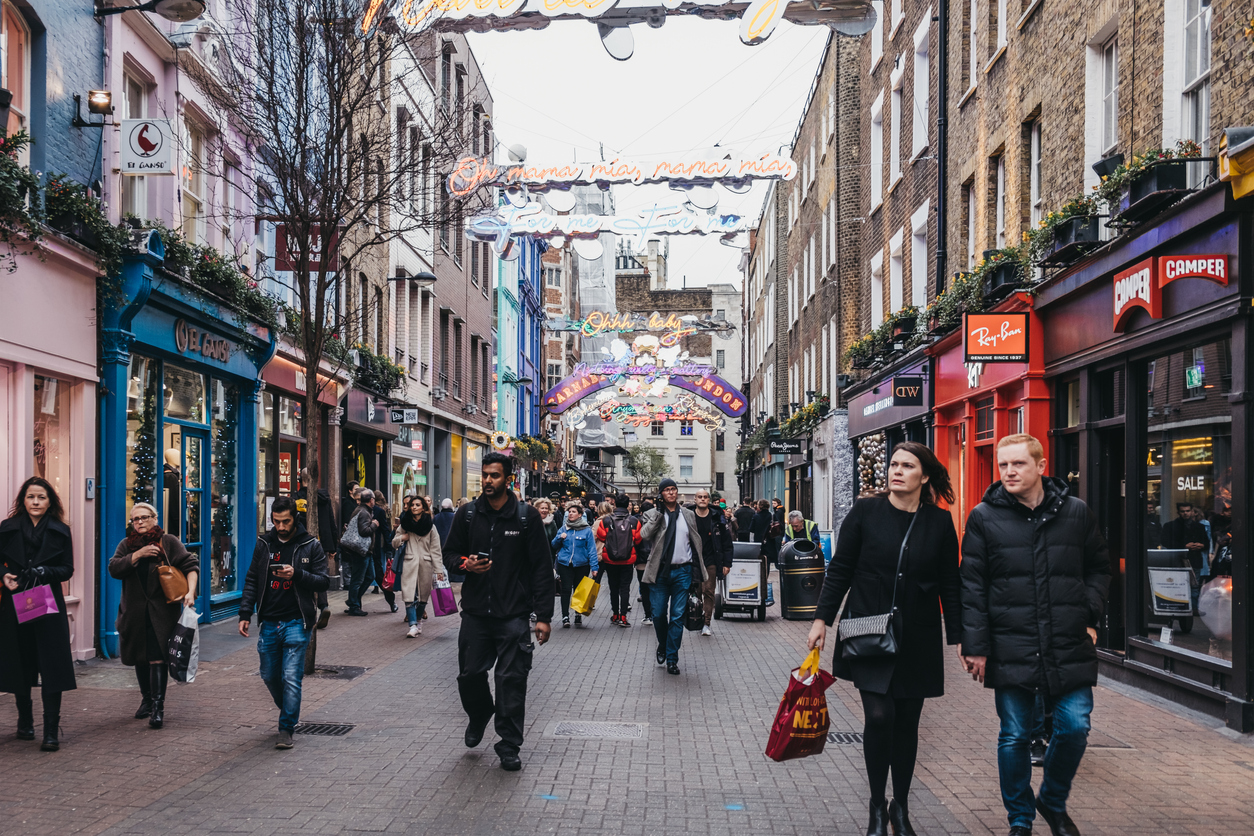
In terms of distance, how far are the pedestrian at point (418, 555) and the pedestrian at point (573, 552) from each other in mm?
1680

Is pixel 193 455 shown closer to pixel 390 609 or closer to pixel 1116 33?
pixel 390 609

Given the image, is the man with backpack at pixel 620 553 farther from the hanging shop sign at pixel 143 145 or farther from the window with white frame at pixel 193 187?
the hanging shop sign at pixel 143 145

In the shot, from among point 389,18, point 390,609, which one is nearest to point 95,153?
point 389,18

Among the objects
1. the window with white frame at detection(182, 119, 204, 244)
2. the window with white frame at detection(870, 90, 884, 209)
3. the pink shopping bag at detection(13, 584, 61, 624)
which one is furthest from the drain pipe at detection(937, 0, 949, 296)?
the pink shopping bag at detection(13, 584, 61, 624)

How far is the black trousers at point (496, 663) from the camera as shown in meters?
7.28

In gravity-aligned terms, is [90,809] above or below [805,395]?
below

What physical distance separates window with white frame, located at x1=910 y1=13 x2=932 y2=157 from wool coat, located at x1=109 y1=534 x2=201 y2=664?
15369mm

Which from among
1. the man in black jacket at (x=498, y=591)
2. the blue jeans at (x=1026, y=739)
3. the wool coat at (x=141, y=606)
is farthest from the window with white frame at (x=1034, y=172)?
the wool coat at (x=141, y=606)

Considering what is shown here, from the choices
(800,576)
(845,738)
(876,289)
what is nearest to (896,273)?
(876,289)

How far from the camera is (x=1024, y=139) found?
14.9 meters

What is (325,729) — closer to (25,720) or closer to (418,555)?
(25,720)

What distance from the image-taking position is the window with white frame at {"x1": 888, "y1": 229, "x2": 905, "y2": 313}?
71.8ft

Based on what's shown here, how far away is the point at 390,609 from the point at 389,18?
9197mm

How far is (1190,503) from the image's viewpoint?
9805 mm
